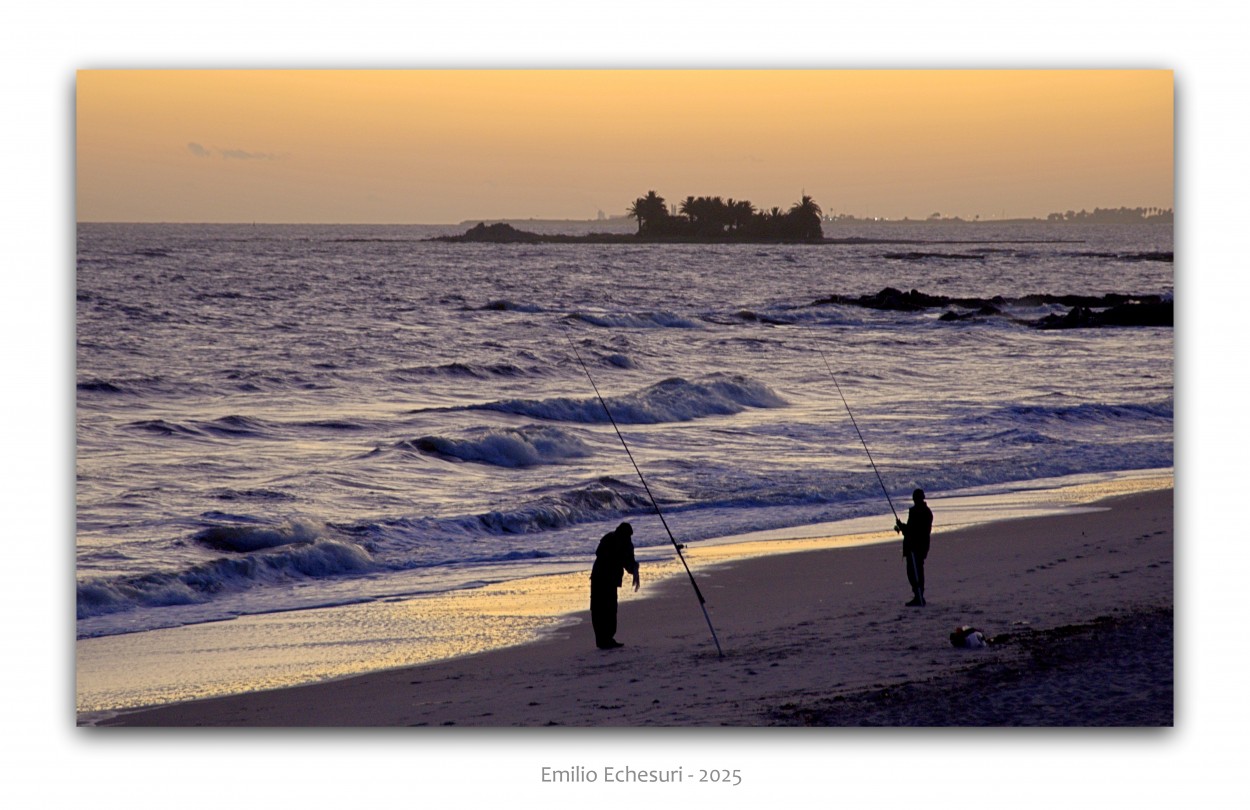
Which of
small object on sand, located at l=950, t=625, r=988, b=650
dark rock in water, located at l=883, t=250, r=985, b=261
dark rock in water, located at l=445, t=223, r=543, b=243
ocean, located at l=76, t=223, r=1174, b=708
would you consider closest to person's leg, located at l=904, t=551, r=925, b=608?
small object on sand, located at l=950, t=625, r=988, b=650

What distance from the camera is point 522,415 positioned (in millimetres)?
14359

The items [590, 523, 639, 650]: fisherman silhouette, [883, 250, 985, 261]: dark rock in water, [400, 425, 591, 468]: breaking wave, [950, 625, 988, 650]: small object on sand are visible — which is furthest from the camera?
[883, 250, 985, 261]: dark rock in water

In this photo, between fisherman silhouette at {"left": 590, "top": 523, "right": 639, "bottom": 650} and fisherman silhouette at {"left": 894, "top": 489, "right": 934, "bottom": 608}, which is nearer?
fisherman silhouette at {"left": 590, "top": 523, "right": 639, "bottom": 650}

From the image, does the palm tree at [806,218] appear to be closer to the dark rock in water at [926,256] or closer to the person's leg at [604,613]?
the person's leg at [604,613]

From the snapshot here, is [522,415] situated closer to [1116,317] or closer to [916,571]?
Result: [1116,317]

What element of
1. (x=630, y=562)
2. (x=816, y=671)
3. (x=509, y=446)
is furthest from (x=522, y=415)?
(x=816, y=671)

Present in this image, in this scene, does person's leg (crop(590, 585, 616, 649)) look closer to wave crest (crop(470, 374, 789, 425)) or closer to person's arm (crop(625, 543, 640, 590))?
person's arm (crop(625, 543, 640, 590))

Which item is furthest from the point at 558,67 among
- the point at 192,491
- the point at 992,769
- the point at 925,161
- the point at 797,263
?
the point at 797,263

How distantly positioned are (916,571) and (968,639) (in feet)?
3.73

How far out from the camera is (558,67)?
6285 millimetres

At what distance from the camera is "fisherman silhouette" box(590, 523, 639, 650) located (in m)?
6.48

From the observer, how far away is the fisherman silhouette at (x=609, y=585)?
648cm
